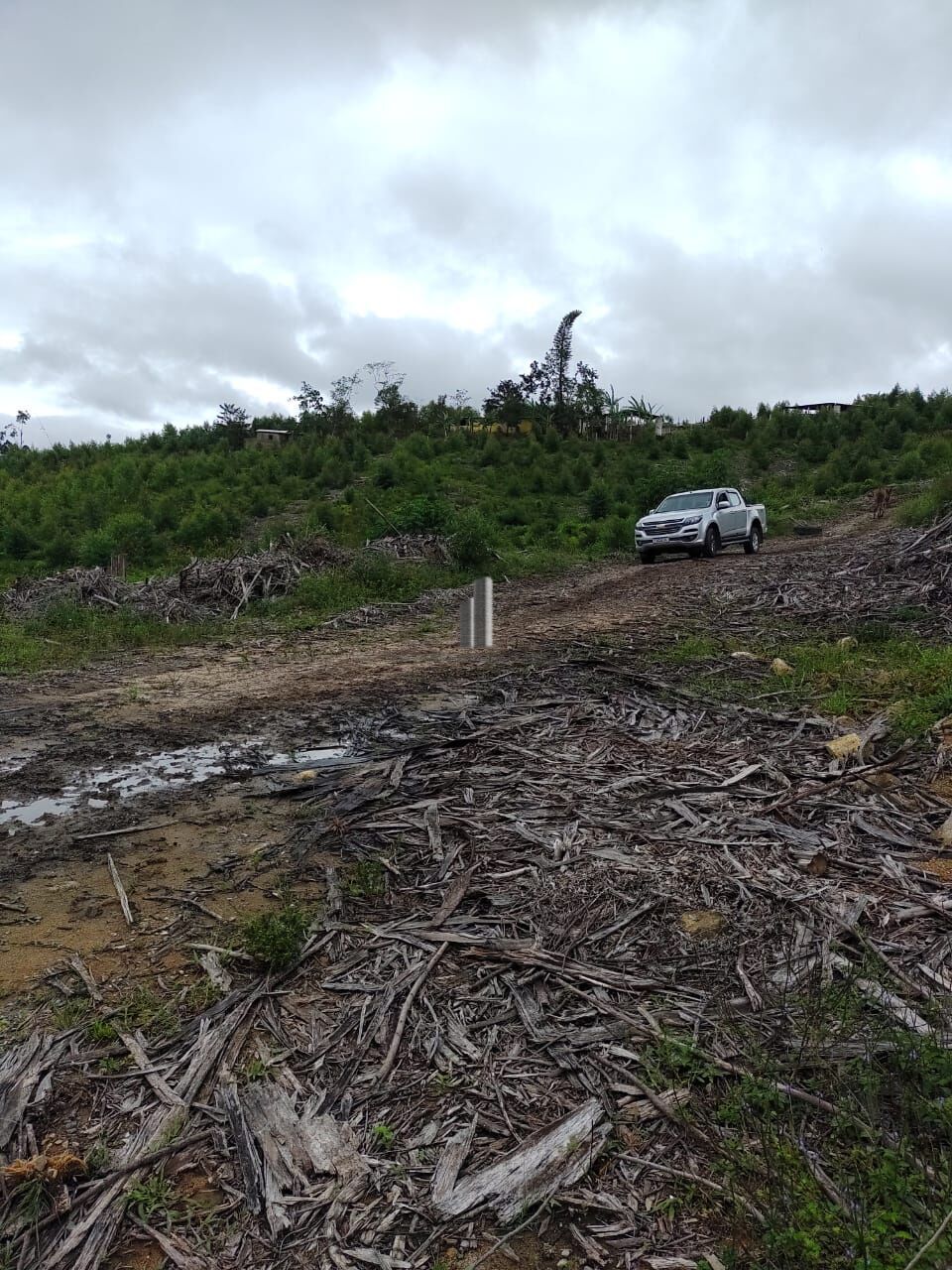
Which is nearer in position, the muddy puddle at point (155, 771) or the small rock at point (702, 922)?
the small rock at point (702, 922)

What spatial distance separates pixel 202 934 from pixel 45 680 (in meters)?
6.63

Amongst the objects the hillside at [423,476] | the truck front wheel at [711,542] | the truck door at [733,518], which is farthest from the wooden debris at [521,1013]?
the truck door at [733,518]

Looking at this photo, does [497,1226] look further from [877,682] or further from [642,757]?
[877,682]

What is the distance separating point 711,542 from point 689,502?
1104mm

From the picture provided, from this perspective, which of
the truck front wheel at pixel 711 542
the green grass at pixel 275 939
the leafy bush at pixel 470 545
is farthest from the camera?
the truck front wheel at pixel 711 542

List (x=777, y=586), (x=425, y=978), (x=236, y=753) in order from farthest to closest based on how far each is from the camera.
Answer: (x=777, y=586) → (x=236, y=753) → (x=425, y=978)

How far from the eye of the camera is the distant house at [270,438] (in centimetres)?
3328

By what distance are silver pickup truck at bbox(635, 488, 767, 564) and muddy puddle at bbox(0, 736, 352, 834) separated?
12.9 m

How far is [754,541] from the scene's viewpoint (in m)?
18.8

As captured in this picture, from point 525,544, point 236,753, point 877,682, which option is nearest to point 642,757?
point 877,682

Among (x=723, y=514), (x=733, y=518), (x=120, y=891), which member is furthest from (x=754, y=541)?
(x=120, y=891)

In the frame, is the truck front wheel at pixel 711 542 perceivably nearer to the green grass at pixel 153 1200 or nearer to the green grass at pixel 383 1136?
the green grass at pixel 383 1136

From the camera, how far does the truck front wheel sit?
699 inches

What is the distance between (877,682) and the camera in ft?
22.9
